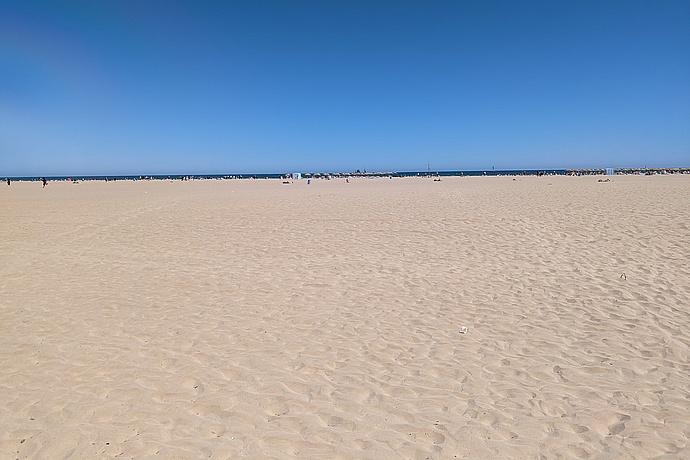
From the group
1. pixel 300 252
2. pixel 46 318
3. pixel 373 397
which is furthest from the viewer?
pixel 300 252

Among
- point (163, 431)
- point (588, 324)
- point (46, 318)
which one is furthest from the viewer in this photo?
point (46, 318)

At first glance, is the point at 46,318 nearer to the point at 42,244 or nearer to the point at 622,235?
the point at 42,244

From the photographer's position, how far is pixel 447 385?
439 centimetres

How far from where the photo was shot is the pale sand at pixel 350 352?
3580 mm

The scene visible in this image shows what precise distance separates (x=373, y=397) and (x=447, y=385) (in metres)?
0.89

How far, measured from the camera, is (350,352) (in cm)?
520

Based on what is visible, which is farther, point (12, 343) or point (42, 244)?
point (42, 244)

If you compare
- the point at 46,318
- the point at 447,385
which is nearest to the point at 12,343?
the point at 46,318

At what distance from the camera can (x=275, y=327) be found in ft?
19.7

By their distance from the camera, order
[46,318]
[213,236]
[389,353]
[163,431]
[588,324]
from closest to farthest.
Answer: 1. [163,431]
2. [389,353]
3. [588,324]
4. [46,318]
5. [213,236]

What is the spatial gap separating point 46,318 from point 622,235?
15034 mm

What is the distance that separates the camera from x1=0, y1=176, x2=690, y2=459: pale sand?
3.58 metres

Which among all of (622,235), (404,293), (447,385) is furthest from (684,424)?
(622,235)

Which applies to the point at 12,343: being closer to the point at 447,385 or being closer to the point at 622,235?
the point at 447,385
